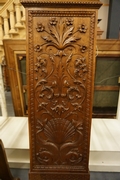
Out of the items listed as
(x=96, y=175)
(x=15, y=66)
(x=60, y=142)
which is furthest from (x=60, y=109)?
(x=15, y=66)

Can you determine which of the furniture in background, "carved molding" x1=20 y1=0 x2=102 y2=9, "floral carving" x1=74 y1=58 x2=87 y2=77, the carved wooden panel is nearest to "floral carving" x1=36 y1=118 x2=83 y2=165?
the carved wooden panel

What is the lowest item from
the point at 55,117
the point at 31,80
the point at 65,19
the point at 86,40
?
the point at 55,117

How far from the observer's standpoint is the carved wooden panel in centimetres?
80

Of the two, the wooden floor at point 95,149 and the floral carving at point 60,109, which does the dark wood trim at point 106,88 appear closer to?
the wooden floor at point 95,149

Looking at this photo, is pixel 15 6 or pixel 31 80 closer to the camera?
pixel 31 80

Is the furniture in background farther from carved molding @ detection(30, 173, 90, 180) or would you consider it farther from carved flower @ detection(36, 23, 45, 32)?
carved flower @ detection(36, 23, 45, 32)

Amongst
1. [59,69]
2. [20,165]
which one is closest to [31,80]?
[59,69]

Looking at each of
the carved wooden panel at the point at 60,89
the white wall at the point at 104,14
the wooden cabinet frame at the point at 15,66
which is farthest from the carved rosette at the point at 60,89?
the white wall at the point at 104,14

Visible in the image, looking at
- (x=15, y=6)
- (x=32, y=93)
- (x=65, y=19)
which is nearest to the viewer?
(x=65, y=19)

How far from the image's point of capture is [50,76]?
0.88 m

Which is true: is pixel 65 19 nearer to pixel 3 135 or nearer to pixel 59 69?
pixel 59 69

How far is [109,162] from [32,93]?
0.97m

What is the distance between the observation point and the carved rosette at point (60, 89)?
81 cm

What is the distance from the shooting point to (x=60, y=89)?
897mm
